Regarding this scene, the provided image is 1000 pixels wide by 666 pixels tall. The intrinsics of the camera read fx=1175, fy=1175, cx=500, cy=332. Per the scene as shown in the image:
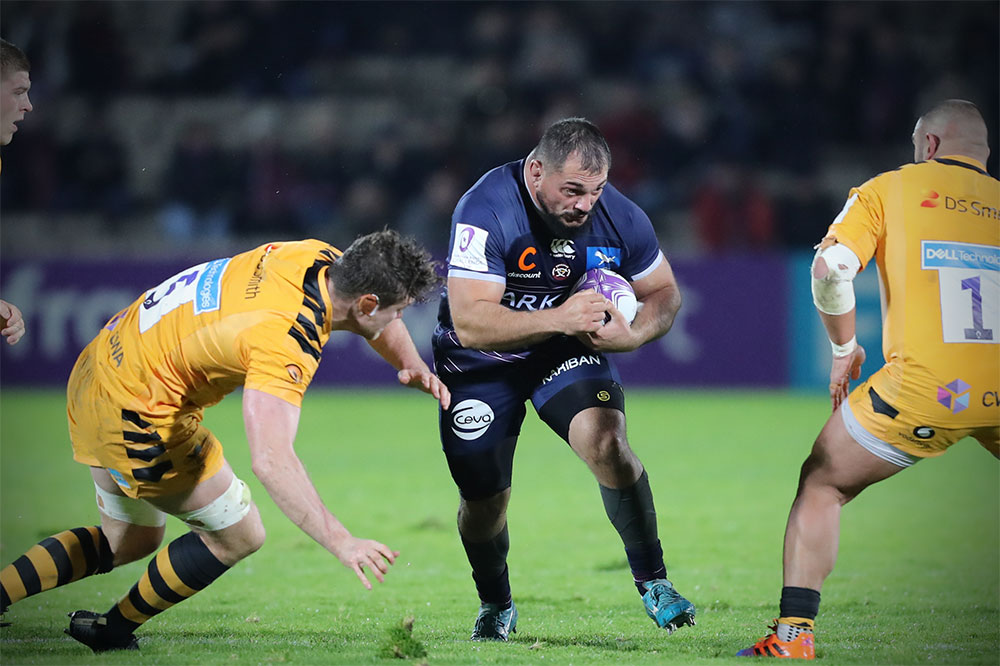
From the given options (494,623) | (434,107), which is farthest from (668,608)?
(434,107)

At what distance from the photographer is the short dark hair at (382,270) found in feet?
15.6

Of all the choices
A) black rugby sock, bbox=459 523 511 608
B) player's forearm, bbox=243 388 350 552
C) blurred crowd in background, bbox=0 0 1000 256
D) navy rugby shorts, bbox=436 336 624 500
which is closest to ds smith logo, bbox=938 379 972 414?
navy rugby shorts, bbox=436 336 624 500

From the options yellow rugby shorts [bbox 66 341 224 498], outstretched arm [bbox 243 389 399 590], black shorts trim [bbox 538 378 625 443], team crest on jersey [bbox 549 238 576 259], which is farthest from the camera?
team crest on jersey [bbox 549 238 576 259]

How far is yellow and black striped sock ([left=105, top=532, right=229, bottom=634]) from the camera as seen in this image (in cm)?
521

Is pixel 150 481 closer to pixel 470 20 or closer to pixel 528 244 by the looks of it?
pixel 528 244

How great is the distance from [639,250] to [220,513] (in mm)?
2341

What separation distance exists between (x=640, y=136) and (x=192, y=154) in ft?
22.2

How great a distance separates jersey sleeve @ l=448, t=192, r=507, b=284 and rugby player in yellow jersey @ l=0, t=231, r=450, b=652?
42 cm

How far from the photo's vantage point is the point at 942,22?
18812 millimetres

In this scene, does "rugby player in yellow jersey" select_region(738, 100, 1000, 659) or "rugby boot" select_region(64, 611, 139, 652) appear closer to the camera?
"rugby player in yellow jersey" select_region(738, 100, 1000, 659)

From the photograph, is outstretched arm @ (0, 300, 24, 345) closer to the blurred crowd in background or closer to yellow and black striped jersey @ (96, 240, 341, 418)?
yellow and black striped jersey @ (96, 240, 341, 418)

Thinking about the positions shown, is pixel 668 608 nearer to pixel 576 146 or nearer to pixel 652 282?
pixel 652 282

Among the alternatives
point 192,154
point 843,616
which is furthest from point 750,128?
point 843,616

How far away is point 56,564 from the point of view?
17.4 ft
